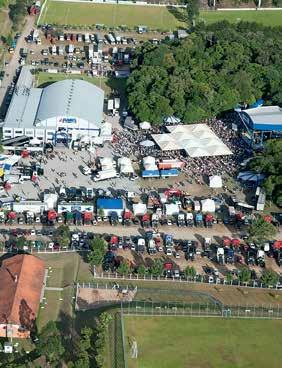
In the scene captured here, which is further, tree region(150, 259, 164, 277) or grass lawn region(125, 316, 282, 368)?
tree region(150, 259, 164, 277)

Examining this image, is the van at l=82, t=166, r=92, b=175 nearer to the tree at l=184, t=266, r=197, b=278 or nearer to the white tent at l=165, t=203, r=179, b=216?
the white tent at l=165, t=203, r=179, b=216

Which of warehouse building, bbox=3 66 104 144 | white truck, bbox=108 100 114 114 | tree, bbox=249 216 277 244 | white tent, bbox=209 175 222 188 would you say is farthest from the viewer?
white truck, bbox=108 100 114 114

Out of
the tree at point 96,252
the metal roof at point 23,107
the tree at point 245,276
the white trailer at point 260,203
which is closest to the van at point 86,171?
the metal roof at point 23,107

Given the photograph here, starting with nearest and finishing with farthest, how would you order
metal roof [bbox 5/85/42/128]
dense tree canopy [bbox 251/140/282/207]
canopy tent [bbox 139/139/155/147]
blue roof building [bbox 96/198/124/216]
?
blue roof building [bbox 96/198/124/216]
dense tree canopy [bbox 251/140/282/207]
canopy tent [bbox 139/139/155/147]
metal roof [bbox 5/85/42/128]

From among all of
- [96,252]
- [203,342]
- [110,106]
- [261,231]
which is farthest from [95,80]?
[203,342]

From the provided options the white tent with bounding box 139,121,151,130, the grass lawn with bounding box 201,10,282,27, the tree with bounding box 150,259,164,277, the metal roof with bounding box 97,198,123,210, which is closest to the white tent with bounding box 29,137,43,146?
the white tent with bounding box 139,121,151,130

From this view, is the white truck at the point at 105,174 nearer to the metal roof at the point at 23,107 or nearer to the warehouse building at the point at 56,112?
the warehouse building at the point at 56,112

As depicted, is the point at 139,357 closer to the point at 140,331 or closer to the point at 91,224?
the point at 140,331

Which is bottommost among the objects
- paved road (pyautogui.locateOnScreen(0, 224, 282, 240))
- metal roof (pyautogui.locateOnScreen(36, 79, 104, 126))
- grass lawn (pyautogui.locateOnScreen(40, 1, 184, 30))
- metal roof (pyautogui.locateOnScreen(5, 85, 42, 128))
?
paved road (pyautogui.locateOnScreen(0, 224, 282, 240))
